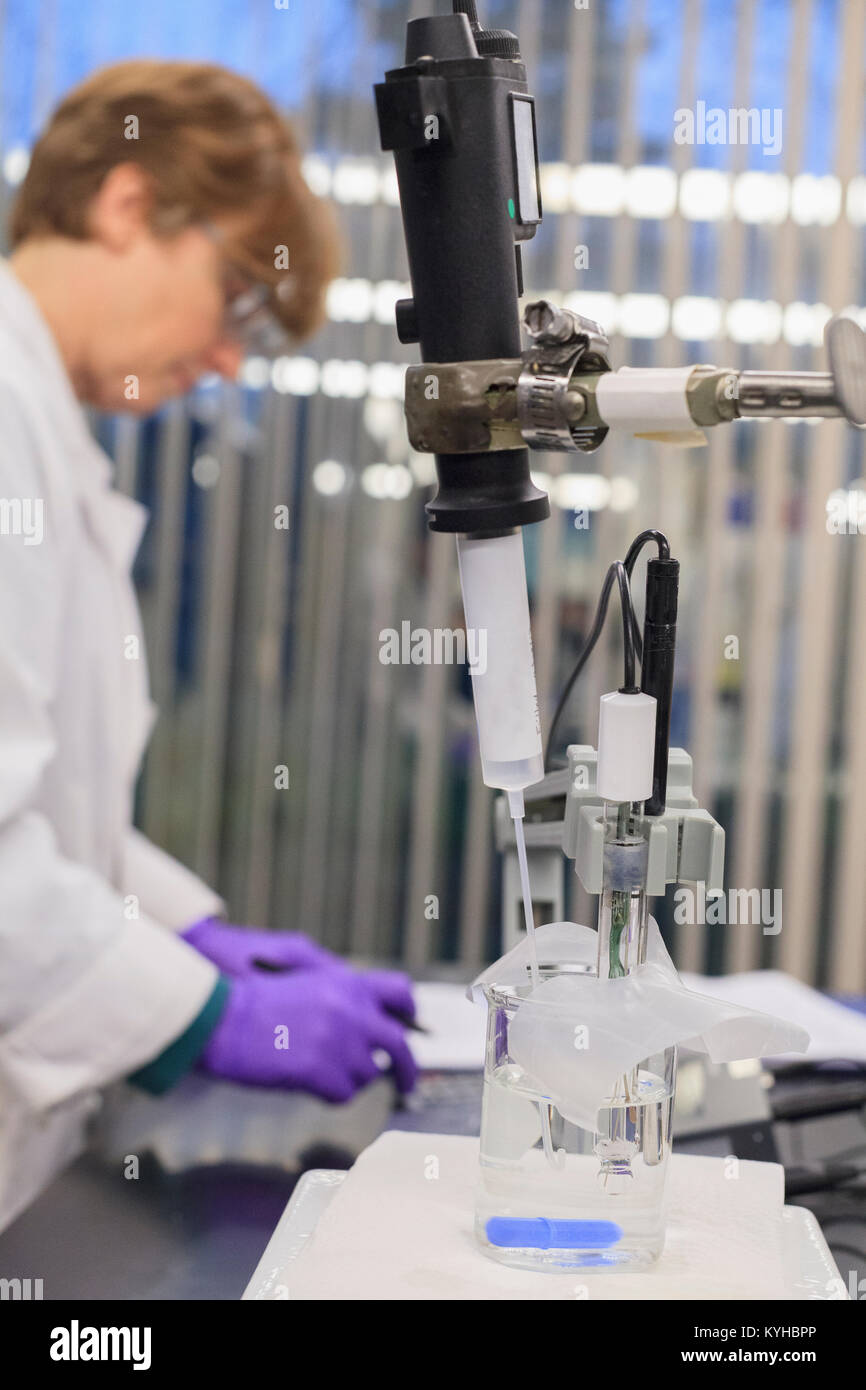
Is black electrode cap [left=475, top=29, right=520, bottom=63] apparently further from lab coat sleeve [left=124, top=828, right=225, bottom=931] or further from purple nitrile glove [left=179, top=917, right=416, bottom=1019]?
lab coat sleeve [left=124, top=828, right=225, bottom=931]

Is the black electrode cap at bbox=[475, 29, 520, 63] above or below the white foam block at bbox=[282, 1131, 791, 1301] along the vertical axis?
above

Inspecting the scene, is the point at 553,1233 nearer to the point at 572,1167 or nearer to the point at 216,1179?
the point at 572,1167

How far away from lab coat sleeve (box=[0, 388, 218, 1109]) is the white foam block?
0.34 m

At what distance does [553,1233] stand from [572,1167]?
1.3 inches

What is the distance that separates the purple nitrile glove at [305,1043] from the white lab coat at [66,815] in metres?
0.04

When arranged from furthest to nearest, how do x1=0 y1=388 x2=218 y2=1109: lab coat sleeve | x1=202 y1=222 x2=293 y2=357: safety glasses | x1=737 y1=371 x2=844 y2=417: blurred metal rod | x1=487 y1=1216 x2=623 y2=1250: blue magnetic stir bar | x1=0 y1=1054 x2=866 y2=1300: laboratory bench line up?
1. x1=202 y1=222 x2=293 y2=357: safety glasses
2. x1=0 y1=388 x2=218 y2=1109: lab coat sleeve
3. x1=0 y1=1054 x2=866 y2=1300: laboratory bench
4. x1=487 y1=1216 x2=623 y2=1250: blue magnetic stir bar
5. x1=737 y1=371 x2=844 y2=417: blurred metal rod

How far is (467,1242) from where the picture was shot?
0.57 metres

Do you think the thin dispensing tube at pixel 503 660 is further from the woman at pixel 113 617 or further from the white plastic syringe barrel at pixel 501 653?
the woman at pixel 113 617

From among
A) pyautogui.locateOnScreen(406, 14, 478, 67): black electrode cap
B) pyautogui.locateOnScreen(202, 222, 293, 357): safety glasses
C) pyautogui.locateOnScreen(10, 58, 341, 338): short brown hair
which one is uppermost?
pyautogui.locateOnScreen(10, 58, 341, 338): short brown hair

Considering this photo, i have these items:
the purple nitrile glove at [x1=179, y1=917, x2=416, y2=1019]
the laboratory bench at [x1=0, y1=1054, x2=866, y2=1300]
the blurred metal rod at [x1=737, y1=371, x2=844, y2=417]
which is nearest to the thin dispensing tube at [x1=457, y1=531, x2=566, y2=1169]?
the blurred metal rod at [x1=737, y1=371, x2=844, y2=417]

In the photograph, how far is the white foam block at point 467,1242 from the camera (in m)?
0.53

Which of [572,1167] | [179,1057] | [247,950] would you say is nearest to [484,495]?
[572,1167]

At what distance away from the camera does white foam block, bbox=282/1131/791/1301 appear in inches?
20.9

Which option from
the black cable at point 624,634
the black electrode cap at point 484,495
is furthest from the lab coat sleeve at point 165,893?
the black electrode cap at point 484,495
